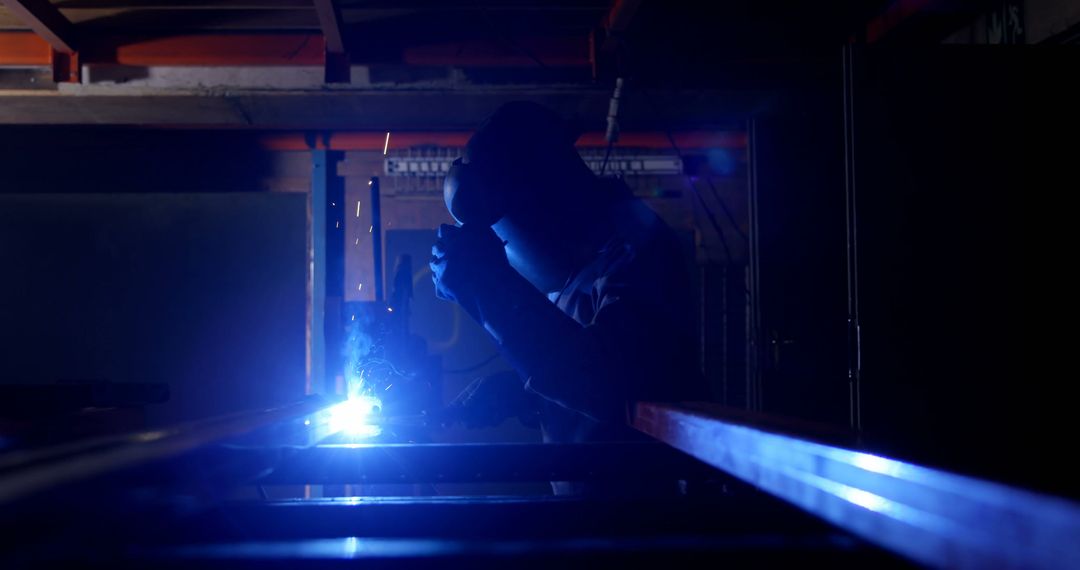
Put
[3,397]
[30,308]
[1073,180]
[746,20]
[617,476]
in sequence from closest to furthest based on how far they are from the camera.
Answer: [617,476]
[3,397]
[1073,180]
[746,20]
[30,308]

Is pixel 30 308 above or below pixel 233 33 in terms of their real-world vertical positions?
below

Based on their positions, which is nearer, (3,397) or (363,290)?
(3,397)

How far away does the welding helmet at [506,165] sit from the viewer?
201 centimetres

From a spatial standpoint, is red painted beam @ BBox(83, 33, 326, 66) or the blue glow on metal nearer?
the blue glow on metal

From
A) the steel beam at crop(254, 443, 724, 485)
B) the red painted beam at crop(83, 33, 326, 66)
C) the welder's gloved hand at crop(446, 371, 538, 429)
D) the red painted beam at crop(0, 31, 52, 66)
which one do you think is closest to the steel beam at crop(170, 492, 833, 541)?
the steel beam at crop(254, 443, 724, 485)

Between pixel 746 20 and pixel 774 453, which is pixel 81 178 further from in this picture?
pixel 774 453

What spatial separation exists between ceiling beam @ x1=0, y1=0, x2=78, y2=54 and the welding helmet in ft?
7.39

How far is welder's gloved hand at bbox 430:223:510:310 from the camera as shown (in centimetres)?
193

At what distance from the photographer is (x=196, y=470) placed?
90cm

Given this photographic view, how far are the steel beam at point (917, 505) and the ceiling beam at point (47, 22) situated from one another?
343 centimetres

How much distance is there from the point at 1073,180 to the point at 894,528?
2.68 m

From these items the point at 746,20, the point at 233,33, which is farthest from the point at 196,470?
the point at 233,33

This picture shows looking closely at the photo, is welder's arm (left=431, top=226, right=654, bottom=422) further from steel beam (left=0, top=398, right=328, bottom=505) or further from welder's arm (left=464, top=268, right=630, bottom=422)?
steel beam (left=0, top=398, right=328, bottom=505)

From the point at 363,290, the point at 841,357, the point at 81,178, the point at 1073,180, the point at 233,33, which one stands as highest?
the point at 233,33
